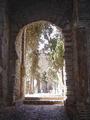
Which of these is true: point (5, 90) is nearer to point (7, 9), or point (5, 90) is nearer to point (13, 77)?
point (13, 77)

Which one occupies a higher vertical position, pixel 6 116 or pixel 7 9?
pixel 7 9

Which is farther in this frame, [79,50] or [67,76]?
[67,76]

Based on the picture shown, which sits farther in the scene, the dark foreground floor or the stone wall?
the stone wall

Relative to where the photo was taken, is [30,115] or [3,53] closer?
[30,115]

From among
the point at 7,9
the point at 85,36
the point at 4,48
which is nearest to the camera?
the point at 85,36

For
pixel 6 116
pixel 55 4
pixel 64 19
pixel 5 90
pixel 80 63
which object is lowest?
pixel 6 116

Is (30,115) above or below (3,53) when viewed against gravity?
below

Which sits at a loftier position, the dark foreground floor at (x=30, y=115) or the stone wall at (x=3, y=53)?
the stone wall at (x=3, y=53)

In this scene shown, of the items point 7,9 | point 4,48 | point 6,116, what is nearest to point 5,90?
point 4,48

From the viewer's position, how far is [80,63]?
6.86m

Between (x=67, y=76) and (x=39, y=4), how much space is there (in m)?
3.34

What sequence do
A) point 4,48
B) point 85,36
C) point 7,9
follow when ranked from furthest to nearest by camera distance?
point 7,9 < point 4,48 < point 85,36

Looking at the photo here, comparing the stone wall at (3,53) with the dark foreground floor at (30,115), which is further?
the stone wall at (3,53)

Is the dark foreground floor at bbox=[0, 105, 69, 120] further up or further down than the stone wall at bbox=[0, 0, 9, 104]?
further down
